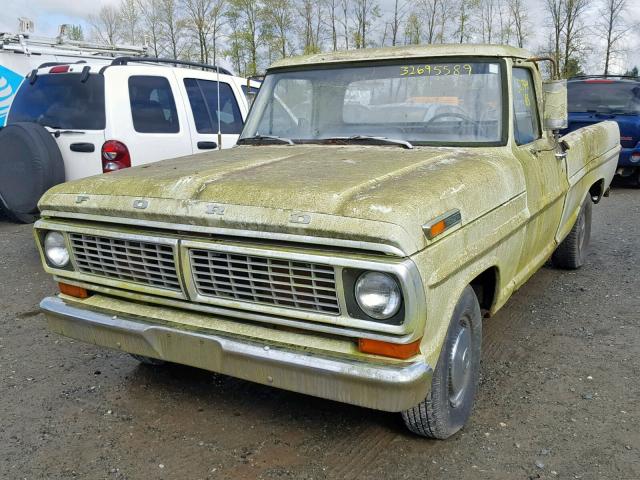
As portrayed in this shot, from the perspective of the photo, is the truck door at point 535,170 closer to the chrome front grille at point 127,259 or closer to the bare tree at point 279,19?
the chrome front grille at point 127,259

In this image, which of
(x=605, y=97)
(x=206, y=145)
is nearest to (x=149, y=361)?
(x=206, y=145)

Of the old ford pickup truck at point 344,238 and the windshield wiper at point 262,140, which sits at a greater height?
the windshield wiper at point 262,140

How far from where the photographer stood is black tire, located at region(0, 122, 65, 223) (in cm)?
580

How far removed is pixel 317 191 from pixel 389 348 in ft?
2.37

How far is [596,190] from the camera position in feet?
20.5

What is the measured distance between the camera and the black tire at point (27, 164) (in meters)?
5.80

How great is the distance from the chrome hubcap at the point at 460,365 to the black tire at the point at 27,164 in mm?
4395

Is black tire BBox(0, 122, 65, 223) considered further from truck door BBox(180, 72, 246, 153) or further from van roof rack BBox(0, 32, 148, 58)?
van roof rack BBox(0, 32, 148, 58)

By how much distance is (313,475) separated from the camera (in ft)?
9.08

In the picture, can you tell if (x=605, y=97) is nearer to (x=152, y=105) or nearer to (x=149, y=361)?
(x=152, y=105)

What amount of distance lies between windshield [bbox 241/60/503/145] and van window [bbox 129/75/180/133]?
88.5 inches

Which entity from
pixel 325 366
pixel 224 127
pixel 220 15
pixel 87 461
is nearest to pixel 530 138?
pixel 325 366

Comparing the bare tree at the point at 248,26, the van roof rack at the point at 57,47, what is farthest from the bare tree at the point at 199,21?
the van roof rack at the point at 57,47

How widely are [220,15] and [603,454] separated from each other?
3056cm
